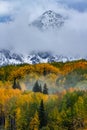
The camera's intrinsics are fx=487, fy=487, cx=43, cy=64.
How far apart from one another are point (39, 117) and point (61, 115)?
293 inches

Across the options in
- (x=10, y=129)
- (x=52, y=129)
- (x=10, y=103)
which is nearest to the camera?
(x=52, y=129)

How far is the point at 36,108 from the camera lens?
171m

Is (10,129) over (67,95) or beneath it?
beneath

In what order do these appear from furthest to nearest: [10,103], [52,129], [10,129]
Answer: [10,103], [10,129], [52,129]

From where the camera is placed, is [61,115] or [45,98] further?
[45,98]

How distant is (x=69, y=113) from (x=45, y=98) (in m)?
27.7

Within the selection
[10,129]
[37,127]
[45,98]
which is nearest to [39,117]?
[37,127]

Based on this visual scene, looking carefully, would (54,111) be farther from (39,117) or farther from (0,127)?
(0,127)

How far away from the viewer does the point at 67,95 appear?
174 metres

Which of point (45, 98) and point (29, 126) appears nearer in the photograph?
point (29, 126)

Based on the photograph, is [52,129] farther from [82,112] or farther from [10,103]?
[10,103]

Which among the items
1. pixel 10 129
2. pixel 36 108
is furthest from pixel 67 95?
pixel 10 129

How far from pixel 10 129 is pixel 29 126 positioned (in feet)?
28.8

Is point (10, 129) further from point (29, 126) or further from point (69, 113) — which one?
point (69, 113)
